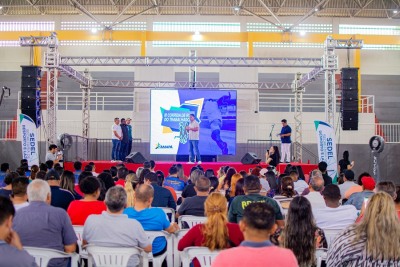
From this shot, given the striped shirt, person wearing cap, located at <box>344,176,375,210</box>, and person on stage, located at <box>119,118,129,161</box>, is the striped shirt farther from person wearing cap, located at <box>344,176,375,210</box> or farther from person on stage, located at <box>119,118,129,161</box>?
person on stage, located at <box>119,118,129,161</box>

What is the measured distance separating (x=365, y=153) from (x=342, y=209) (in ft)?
53.0

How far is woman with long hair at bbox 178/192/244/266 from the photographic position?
3.71 metres

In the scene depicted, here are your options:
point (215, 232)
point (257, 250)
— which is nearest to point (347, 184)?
point (215, 232)

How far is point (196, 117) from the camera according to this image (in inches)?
675

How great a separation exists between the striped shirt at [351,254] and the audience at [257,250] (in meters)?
0.80

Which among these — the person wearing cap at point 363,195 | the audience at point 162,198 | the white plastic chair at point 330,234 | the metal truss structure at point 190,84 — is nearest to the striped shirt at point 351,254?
the white plastic chair at point 330,234

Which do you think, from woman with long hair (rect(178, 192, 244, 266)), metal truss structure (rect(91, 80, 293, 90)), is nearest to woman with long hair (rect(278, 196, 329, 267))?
woman with long hair (rect(178, 192, 244, 266))

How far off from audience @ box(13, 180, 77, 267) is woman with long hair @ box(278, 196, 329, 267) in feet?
5.32

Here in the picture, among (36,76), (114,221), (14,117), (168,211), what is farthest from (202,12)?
(114,221)

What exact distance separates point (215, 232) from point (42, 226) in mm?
1302

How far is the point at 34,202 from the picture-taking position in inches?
155

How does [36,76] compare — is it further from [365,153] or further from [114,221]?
[365,153]

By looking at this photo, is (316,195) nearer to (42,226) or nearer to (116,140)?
(42,226)

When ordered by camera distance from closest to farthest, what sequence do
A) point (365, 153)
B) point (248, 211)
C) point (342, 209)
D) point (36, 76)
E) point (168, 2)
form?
point (248, 211) → point (342, 209) → point (36, 76) → point (365, 153) → point (168, 2)
